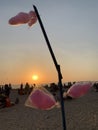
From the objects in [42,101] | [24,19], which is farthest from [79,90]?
[24,19]

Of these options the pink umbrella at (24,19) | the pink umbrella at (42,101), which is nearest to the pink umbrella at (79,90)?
Answer: the pink umbrella at (42,101)

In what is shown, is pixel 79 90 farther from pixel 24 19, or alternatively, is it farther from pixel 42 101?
pixel 24 19

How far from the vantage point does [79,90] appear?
5.40 feet

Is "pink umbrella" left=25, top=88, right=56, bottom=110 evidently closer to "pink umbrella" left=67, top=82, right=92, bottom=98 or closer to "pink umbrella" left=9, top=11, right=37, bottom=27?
"pink umbrella" left=67, top=82, right=92, bottom=98

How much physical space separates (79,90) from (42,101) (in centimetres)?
19

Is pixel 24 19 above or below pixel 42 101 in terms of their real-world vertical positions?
above

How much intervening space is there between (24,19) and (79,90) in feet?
1.38

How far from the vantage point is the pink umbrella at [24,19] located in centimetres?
162

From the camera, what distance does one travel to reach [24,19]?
1613 mm

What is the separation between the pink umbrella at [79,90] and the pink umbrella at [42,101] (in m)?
0.09

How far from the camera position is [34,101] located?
1585 mm

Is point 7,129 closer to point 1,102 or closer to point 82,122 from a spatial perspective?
point 82,122

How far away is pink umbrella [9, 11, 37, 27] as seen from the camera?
5.30 feet

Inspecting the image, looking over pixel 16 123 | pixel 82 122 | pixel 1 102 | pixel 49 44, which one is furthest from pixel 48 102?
pixel 1 102
